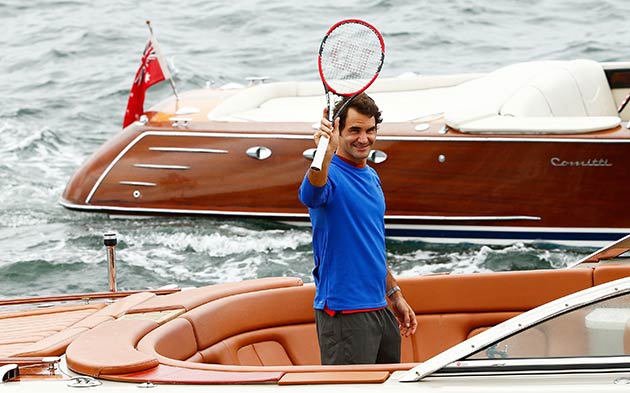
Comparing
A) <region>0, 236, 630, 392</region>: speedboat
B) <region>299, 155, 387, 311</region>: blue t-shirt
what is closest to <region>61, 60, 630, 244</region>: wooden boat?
<region>0, 236, 630, 392</region>: speedboat

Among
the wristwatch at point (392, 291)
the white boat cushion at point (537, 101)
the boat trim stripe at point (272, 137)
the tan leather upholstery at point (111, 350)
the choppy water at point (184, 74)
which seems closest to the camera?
the tan leather upholstery at point (111, 350)

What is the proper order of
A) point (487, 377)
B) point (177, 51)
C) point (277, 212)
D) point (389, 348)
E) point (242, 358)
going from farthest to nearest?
1. point (177, 51)
2. point (277, 212)
3. point (242, 358)
4. point (389, 348)
5. point (487, 377)

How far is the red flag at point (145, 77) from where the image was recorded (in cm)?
938

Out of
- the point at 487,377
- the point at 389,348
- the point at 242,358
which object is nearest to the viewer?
the point at 487,377

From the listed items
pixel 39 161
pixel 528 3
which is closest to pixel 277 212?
pixel 39 161

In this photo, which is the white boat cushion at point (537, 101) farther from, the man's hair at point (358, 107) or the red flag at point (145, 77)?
the man's hair at point (358, 107)

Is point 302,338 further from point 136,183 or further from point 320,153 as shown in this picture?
point 136,183

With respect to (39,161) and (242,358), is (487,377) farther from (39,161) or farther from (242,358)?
(39,161)

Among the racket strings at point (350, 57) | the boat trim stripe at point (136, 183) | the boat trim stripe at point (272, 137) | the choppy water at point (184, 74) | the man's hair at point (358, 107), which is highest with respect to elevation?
the racket strings at point (350, 57)

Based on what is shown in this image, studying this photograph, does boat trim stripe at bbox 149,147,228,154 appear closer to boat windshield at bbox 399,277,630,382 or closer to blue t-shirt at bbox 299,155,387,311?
blue t-shirt at bbox 299,155,387,311

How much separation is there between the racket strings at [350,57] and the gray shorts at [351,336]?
2.45 feet

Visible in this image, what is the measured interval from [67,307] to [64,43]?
40.8 feet

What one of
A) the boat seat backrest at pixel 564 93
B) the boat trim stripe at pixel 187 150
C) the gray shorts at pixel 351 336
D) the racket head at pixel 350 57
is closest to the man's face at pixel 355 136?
the racket head at pixel 350 57

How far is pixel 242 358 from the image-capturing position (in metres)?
4.68
